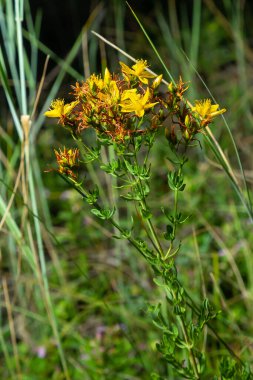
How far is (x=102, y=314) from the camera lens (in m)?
1.93

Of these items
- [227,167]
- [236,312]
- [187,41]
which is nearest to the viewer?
[227,167]

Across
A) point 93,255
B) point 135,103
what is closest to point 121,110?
point 135,103

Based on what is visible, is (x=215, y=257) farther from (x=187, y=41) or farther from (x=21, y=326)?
(x=187, y=41)

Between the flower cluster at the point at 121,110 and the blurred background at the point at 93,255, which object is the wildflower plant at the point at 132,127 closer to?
the flower cluster at the point at 121,110

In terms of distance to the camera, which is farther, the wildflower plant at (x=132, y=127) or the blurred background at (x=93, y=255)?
the blurred background at (x=93, y=255)

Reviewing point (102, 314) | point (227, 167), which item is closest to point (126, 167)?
point (227, 167)

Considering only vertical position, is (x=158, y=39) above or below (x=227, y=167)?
above

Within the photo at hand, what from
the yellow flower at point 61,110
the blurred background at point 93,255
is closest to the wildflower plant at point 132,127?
the yellow flower at point 61,110

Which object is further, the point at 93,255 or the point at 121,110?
the point at 93,255

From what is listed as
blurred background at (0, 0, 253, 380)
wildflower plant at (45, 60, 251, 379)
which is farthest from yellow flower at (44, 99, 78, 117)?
blurred background at (0, 0, 253, 380)

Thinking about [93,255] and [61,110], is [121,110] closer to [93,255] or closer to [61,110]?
[61,110]

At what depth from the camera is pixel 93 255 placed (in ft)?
6.97

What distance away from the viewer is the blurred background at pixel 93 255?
1.38 metres

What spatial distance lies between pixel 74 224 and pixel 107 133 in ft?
4.76
